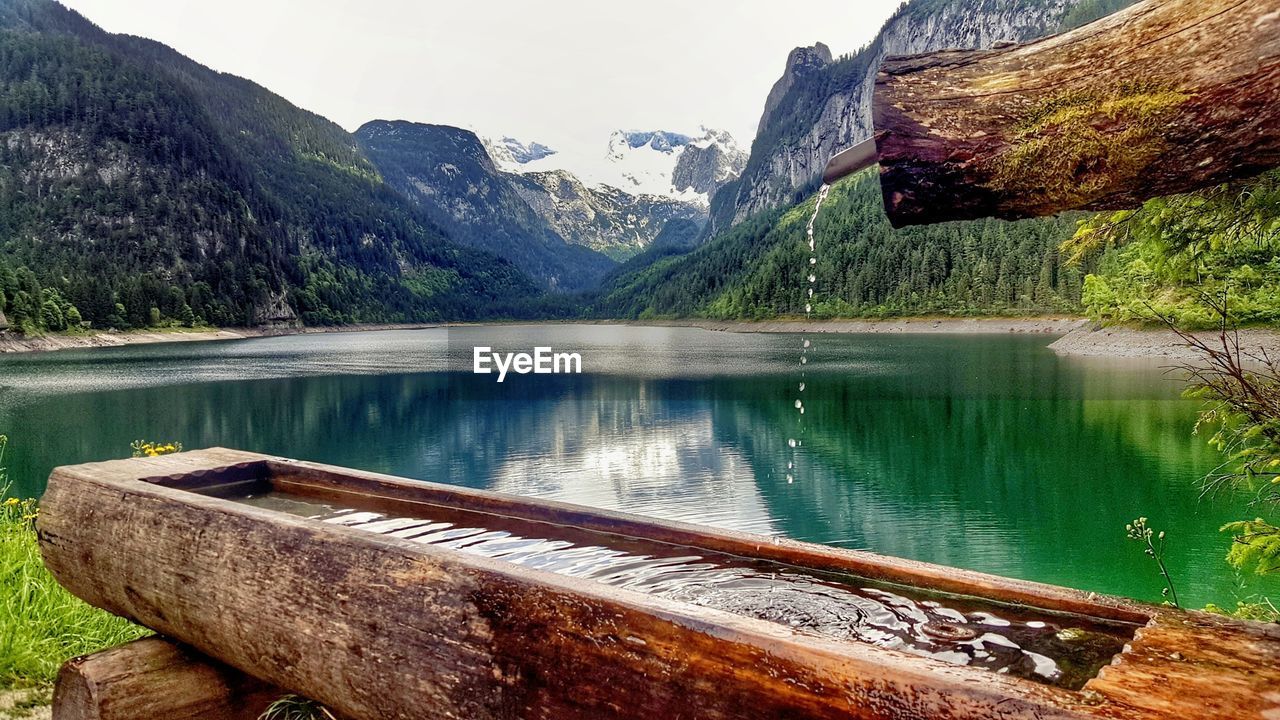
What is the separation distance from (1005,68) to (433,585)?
2461 mm

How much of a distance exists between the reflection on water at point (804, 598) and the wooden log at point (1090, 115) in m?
1.32

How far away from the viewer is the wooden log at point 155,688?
330cm

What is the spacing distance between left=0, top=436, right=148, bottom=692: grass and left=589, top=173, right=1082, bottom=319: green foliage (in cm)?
7828

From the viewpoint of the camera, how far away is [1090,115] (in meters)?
1.90

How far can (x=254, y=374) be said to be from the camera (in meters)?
42.6

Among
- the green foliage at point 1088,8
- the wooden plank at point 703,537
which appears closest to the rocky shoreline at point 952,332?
the wooden plank at point 703,537

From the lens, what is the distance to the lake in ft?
39.1

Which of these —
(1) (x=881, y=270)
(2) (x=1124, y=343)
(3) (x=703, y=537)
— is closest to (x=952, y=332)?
(1) (x=881, y=270)

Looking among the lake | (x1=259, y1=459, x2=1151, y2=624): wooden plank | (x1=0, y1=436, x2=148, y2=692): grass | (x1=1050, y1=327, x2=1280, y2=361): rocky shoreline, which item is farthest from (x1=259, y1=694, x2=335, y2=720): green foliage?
(x1=1050, y1=327, x2=1280, y2=361): rocky shoreline

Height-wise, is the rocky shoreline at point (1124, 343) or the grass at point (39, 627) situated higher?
the rocky shoreline at point (1124, 343)

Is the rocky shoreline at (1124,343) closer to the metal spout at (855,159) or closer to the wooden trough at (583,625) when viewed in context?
the wooden trough at (583,625)

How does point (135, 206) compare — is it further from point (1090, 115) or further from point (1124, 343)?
point (1090, 115)

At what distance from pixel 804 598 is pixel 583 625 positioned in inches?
70.2

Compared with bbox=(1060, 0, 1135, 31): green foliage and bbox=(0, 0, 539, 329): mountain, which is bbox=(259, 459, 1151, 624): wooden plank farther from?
bbox=(1060, 0, 1135, 31): green foliage
